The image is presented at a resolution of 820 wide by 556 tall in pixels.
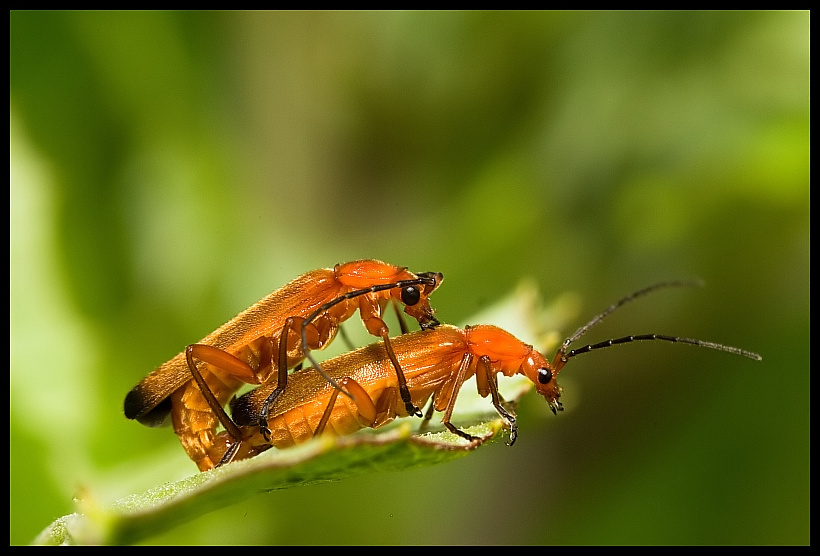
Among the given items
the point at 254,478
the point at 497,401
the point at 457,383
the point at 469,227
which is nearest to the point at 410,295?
the point at 457,383

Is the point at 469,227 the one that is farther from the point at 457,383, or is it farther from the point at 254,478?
the point at 254,478

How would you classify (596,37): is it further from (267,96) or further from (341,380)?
(341,380)

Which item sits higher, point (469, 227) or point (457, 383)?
point (469, 227)

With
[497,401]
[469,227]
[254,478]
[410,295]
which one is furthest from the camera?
[469,227]

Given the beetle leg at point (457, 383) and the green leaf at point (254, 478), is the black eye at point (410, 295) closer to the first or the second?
the beetle leg at point (457, 383)

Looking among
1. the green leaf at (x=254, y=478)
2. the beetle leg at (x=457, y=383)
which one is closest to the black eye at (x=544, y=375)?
the beetle leg at (x=457, y=383)

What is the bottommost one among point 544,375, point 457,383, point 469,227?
point 544,375

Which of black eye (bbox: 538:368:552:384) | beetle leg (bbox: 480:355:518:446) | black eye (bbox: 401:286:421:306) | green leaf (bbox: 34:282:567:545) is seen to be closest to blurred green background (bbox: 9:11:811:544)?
black eye (bbox: 538:368:552:384)

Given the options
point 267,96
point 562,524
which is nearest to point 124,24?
point 267,96
